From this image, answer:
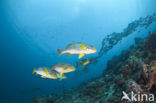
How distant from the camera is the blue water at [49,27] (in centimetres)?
4591

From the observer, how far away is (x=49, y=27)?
73.4 metres

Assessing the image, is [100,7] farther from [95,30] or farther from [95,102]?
[95,102]

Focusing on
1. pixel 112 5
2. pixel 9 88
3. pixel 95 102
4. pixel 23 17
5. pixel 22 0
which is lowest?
pixel 95 102

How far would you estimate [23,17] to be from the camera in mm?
54000

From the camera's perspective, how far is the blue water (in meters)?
45.9

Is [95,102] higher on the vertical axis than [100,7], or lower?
lower

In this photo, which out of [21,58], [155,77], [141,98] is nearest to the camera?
[141,98]

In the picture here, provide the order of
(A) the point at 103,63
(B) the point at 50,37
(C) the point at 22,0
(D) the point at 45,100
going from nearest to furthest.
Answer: (D) the point at 45,100 < (C) the point at 22,0 < (B) the point at 50,37 < (A) the point at 103,63

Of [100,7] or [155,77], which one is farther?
[100,7]

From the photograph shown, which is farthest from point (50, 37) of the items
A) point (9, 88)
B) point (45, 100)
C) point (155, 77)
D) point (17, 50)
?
point (155, 77)

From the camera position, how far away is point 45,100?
32.4 ft

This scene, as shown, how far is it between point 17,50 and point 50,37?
84.1 ft

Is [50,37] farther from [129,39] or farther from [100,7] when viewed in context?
[129,39]

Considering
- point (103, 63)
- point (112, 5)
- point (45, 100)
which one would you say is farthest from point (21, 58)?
point (45, 100)
